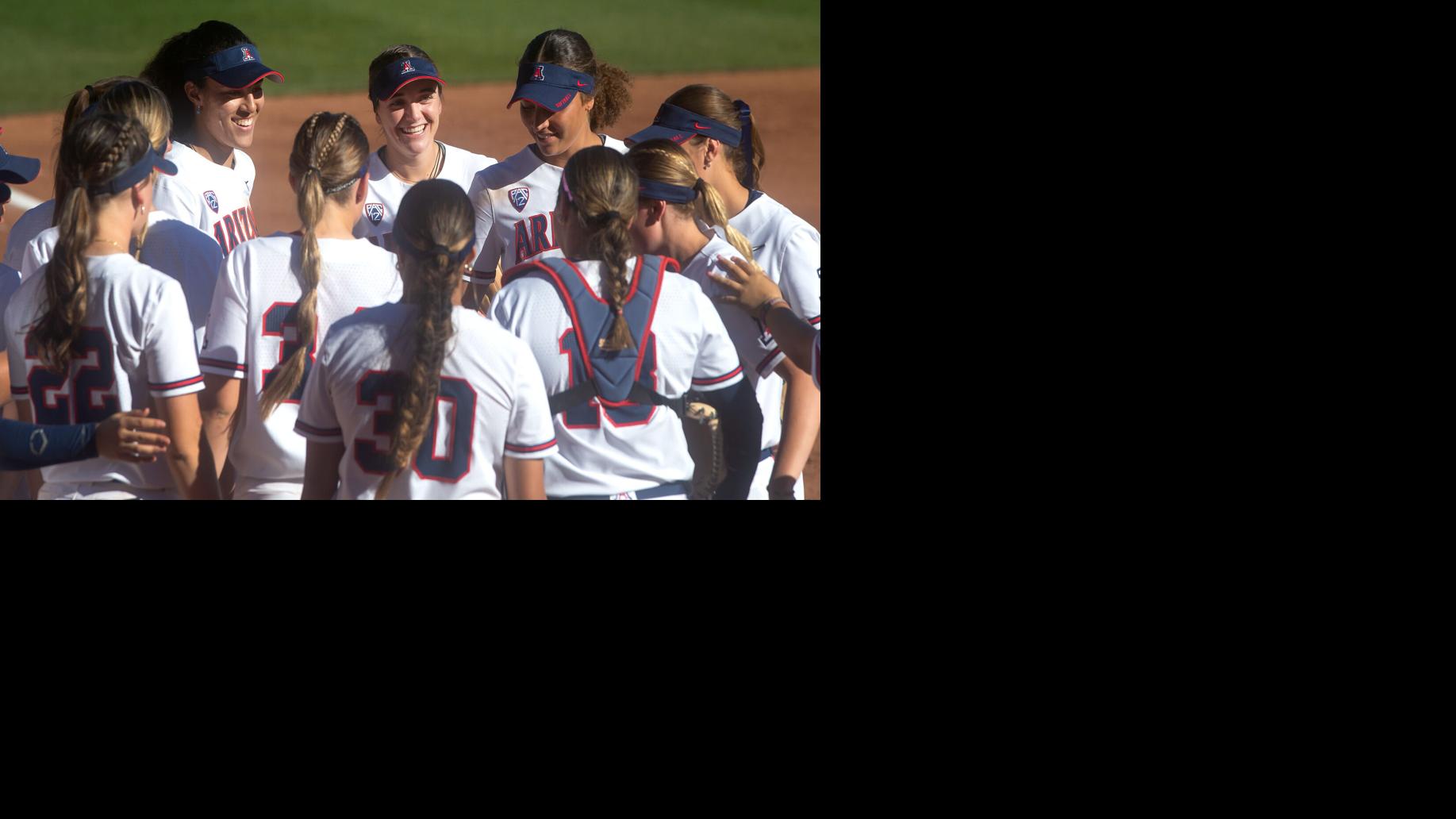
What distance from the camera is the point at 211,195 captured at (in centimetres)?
259

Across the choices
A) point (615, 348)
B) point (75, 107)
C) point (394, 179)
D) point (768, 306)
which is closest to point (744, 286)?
point (768, 306)

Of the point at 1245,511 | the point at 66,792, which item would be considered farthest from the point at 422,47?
the point at 1245,511

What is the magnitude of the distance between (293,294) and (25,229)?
0.64 metres

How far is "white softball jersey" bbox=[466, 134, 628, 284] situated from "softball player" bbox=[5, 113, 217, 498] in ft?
2.06

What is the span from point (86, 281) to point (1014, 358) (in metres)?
1.88

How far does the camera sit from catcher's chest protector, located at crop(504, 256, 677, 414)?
2.47m

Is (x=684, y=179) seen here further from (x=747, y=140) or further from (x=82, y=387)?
(x=82, y=387)

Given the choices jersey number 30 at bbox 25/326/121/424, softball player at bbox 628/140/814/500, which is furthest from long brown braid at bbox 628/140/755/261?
jersey number 30 at bbox 25/326/121/424

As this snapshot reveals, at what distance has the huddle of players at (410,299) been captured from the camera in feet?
7.92

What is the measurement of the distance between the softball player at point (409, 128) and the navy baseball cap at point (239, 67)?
0.72ft

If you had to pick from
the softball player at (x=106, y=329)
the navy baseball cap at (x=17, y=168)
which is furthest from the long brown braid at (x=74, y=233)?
the navy baseball cap at (x=17, y=168)

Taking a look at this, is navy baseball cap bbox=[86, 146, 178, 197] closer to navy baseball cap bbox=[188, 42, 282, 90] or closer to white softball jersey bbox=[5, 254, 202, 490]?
white softball jersey bbox=[5, 254, 202, 490]

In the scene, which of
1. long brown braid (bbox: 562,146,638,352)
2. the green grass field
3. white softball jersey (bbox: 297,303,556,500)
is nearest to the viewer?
white softball jersey (bbox: 297,303,556,500)

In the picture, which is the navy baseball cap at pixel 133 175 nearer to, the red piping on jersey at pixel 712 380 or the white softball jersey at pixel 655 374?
the white softball jersey at pixel 655 374
